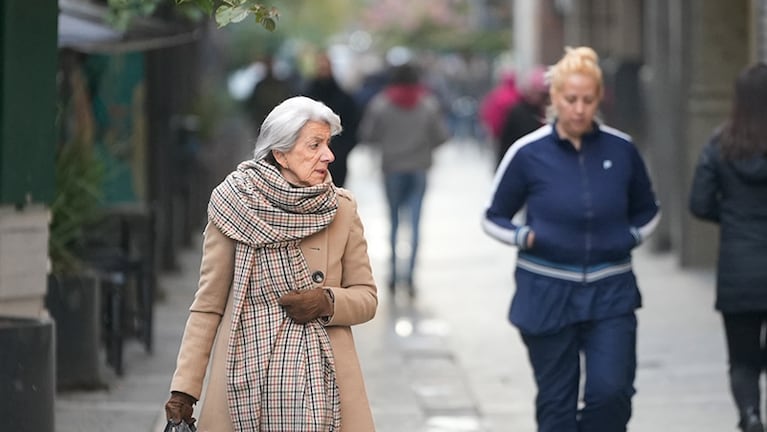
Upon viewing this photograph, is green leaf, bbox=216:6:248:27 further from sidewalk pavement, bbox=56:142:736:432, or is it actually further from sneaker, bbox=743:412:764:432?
sidewalk pavement, bbox=56:142:736:432

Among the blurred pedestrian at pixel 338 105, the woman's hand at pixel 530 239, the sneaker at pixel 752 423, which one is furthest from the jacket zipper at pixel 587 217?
the blurred pedestrian at pixel 338 105

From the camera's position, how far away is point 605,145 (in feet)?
21.8

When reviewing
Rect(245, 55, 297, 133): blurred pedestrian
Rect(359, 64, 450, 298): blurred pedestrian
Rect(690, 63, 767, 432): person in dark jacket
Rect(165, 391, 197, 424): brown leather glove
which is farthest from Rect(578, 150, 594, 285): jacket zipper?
Rect(245, 55, 297, 133): blurred pedestrian

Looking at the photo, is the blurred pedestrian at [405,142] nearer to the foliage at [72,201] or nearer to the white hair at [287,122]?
the foliage at [72,201]

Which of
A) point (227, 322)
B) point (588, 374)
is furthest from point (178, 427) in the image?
point (588, 374)

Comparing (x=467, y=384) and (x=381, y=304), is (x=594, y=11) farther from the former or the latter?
(x=467, y=384)

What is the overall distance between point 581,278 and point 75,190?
4219 mm

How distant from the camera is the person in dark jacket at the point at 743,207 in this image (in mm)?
7332

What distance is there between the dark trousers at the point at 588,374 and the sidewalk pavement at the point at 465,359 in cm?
198

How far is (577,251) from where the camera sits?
6555 millimetres

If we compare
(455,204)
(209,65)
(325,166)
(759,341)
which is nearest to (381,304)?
(759,341)

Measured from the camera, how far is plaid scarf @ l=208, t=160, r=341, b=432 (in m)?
4.77

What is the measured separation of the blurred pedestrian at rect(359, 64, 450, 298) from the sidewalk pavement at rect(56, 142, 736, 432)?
2.09 ft

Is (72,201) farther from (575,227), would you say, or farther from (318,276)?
(318,276)
